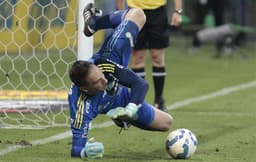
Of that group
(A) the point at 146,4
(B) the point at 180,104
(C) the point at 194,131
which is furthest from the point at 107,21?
(B) the point at 180,104

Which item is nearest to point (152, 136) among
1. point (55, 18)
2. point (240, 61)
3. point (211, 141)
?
point (211, 141)

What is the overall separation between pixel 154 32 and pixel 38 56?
131cm

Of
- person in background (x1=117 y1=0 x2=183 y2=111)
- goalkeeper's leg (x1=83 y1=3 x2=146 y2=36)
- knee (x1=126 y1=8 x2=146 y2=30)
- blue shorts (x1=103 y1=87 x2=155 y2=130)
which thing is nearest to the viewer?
blue shorts (x1=103 y1=87 x2=155 y2=130)

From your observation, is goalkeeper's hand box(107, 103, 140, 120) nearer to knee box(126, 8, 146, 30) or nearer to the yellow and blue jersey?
knee box(126, 8, 146, 30)

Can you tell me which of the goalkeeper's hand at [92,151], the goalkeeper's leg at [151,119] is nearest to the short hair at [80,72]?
the goalkeeper's hand at [92,151]

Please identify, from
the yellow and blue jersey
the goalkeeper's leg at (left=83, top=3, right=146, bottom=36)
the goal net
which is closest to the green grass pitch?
the goal net

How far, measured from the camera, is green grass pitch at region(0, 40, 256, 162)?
6695 millimetres

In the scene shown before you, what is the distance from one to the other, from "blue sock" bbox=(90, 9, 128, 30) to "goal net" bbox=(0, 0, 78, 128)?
97cm

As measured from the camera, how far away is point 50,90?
909cm

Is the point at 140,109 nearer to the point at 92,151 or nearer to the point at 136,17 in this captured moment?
the point at 92,151

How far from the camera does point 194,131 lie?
8.18 m

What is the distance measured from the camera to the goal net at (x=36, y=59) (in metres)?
8.41

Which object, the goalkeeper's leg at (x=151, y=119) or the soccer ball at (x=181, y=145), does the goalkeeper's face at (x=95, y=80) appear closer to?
the goalkeeper's leg at (x=151, y=119)

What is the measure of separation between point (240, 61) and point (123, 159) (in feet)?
34.4
